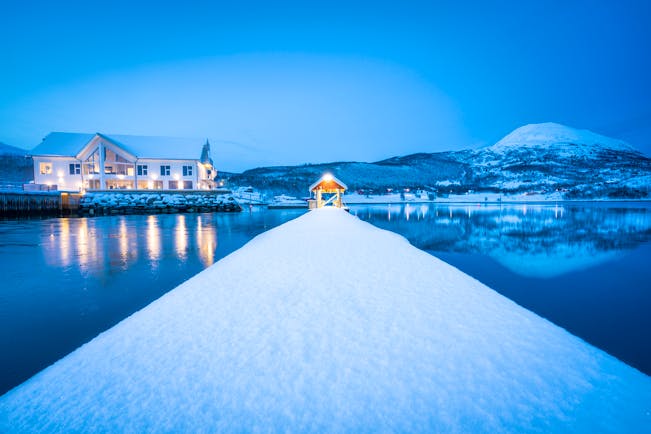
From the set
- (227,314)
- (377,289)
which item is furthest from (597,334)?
(227,314)

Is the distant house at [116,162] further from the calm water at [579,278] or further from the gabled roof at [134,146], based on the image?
the calm water at [579,278]

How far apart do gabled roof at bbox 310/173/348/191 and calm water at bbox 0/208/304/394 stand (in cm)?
2190

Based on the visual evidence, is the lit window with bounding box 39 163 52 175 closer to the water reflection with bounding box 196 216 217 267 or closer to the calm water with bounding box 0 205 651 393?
the calm water with bounding box 0 205 651 393

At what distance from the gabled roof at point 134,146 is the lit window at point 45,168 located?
1.39 m

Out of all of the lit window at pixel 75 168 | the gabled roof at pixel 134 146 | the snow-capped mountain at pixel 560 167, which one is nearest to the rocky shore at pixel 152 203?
the lit window at pixel 75 168

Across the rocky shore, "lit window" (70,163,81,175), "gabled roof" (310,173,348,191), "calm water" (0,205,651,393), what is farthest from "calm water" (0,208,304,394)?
"lit window" (70,163,81,175)

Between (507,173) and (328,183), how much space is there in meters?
138

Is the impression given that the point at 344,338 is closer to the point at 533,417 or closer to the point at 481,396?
the point at 481,396

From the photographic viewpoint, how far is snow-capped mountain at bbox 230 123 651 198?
331 feet

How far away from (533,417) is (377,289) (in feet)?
8.08

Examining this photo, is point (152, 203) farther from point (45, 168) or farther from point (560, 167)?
point (560, 167)

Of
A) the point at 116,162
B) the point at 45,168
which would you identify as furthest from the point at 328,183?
the point at 45,168

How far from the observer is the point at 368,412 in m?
1.96

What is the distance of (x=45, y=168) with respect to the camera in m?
37.5
